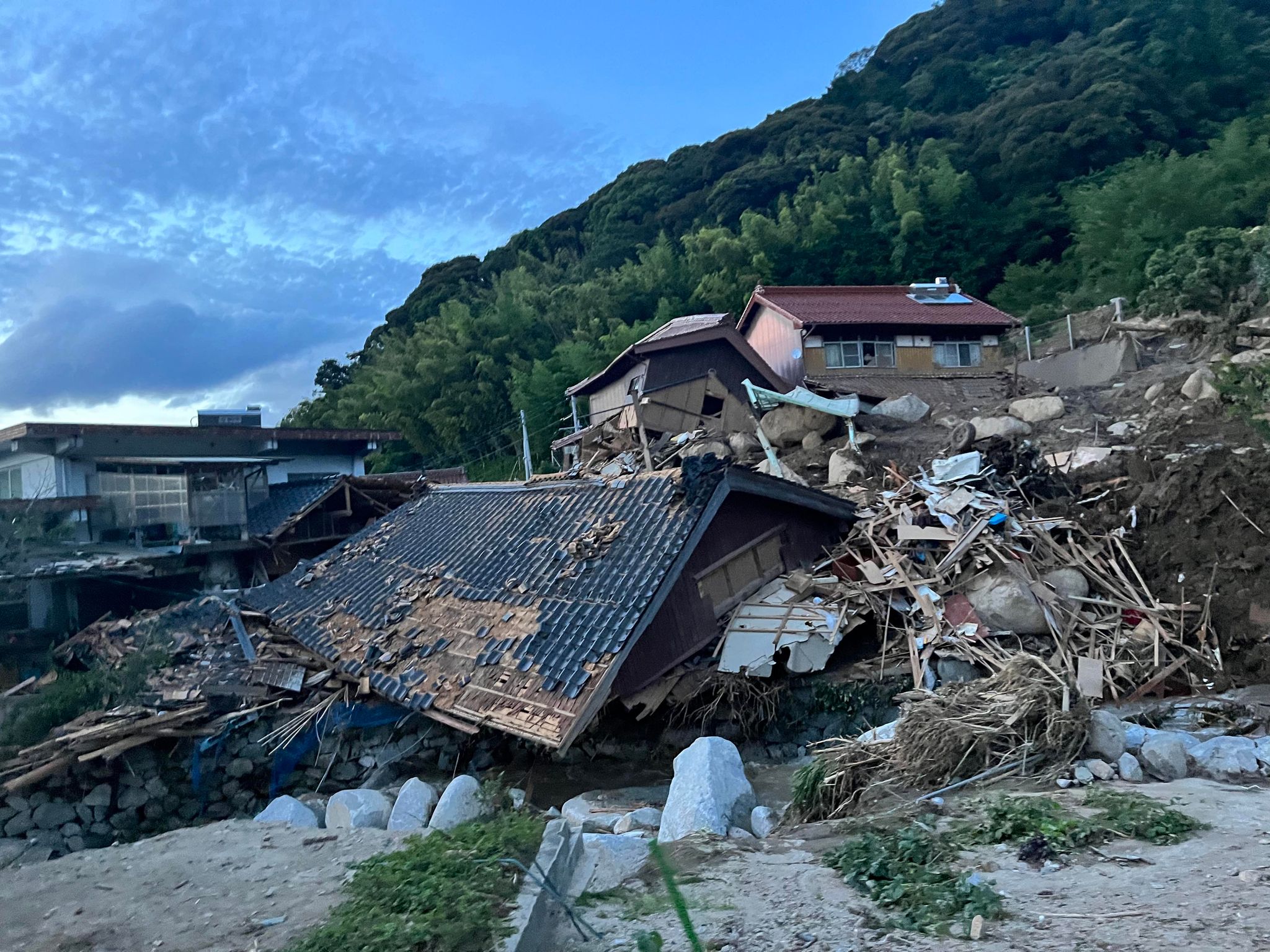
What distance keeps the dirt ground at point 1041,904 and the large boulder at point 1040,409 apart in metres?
14.1

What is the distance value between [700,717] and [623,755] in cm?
96

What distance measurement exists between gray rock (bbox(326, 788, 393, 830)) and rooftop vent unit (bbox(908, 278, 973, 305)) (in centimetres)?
2579

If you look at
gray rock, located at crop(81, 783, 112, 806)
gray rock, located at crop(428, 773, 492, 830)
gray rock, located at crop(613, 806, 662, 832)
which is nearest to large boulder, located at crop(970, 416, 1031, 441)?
gray rock, located at crop(613, 806, 662, 832)

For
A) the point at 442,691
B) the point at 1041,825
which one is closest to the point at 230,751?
the point at 442,691

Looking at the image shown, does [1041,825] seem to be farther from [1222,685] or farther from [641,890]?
[1222,685]

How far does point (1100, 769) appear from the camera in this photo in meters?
5.97

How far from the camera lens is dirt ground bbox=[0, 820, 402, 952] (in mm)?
4324

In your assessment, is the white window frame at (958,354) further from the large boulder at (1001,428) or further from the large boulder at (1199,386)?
the large boulder at (1001,428)

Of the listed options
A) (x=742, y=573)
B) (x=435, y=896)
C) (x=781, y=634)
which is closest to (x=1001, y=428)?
(x=742, y=573)

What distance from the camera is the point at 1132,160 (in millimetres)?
37562

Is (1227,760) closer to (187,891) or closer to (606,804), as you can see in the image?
(606,804)

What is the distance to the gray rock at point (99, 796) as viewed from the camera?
30.9 feet

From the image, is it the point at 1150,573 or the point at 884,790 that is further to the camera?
the point at 1150,573

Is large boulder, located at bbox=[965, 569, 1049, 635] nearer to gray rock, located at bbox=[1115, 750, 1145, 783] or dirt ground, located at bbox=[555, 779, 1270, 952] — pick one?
gray rock, located at bbox=[1115, 750, 1145, 783]
